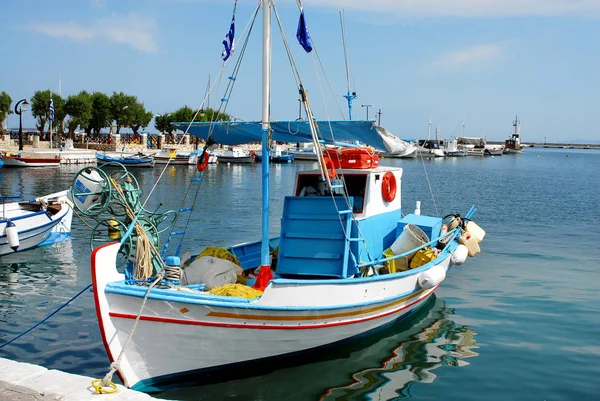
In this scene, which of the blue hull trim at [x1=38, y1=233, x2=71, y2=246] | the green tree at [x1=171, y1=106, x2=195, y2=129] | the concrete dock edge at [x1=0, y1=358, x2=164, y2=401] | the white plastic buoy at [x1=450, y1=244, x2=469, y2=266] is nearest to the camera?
the concrete dock edge at [x1=0, y1=358, x2=164, y2=401]

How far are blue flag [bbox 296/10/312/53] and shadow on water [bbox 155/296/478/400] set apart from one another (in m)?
5.42

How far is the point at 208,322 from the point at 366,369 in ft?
10.5

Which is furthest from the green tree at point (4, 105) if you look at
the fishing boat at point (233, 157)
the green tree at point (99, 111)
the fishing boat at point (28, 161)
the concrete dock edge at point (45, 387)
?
the concrete dock edge at point (45, 387)

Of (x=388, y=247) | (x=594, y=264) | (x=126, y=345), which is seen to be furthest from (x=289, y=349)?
(x=594, y=264)

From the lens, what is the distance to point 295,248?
35.0ft

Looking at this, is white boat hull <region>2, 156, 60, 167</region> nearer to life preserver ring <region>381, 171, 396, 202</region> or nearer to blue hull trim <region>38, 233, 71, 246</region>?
blue hull trim <region>38, 233, 71, 246</region>

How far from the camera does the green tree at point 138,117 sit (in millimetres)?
82250

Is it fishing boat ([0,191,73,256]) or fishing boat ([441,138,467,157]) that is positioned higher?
fishing boat ([441,138,467,157])

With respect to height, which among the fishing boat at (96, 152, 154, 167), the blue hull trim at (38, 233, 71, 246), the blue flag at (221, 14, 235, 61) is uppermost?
the blue flag at (221, 14, 235, 61)

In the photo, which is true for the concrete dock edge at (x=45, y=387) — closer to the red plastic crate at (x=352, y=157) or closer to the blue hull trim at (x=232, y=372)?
the blue hull trim at (x=232, y=372)

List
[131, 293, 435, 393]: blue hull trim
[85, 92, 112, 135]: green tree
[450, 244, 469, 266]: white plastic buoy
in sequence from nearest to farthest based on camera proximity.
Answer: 1. [131, 293, 435, 393]: blue hull trim
2. [450, 244, 469, 266]: white plastic buoy
3. [85, 92, 112, 135]: green tree

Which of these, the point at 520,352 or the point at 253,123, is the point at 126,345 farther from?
the point at 520,352

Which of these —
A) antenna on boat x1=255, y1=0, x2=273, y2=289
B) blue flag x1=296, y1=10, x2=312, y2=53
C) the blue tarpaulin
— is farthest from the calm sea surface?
blue flag x1=296, y1=10, x2=312, y2=53

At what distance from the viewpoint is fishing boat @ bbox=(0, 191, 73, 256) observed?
17.3 m
